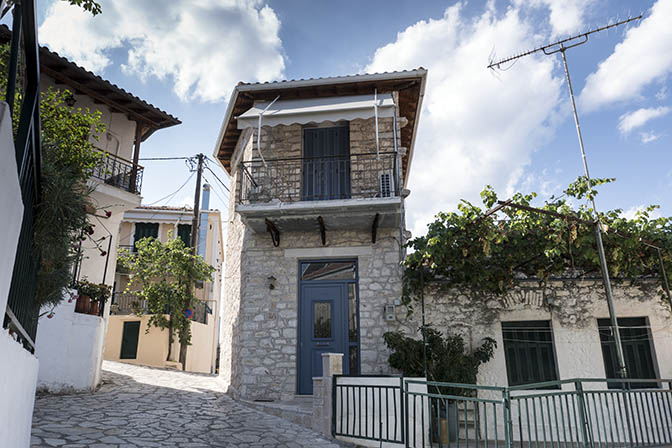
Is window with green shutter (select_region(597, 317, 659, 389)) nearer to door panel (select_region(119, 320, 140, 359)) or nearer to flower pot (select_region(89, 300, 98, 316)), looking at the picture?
flower pot (select_region(89, 300, 98, 316))

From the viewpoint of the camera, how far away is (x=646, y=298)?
896 centimetres

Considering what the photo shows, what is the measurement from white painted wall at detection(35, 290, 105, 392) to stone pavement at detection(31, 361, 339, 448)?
303 millimetres

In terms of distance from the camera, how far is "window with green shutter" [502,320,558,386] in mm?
8891

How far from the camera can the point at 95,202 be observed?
10.6 meters

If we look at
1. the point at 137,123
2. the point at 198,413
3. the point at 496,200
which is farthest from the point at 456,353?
the point at 137,123

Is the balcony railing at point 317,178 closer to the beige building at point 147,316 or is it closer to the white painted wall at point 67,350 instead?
the white painted wall at point 67,350

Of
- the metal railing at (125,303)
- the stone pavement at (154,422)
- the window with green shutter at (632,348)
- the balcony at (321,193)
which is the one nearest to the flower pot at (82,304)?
the stone pavement at (154,422)

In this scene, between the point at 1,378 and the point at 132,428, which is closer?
the point at 1,378

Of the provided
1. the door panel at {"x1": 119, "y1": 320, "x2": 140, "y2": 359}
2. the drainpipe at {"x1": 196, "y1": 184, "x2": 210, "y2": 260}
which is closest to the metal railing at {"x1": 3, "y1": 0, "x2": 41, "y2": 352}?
the door panel at {"x1": 119, "y1": 320, "x2": 140, "y2": 359}

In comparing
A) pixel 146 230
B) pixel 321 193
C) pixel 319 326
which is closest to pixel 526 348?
pixel 319 326

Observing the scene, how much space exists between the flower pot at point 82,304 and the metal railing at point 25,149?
19.3 ft

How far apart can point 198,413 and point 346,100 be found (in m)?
6.45

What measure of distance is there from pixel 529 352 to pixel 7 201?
348 inches

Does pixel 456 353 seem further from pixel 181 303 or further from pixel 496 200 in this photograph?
pixel 181 303
